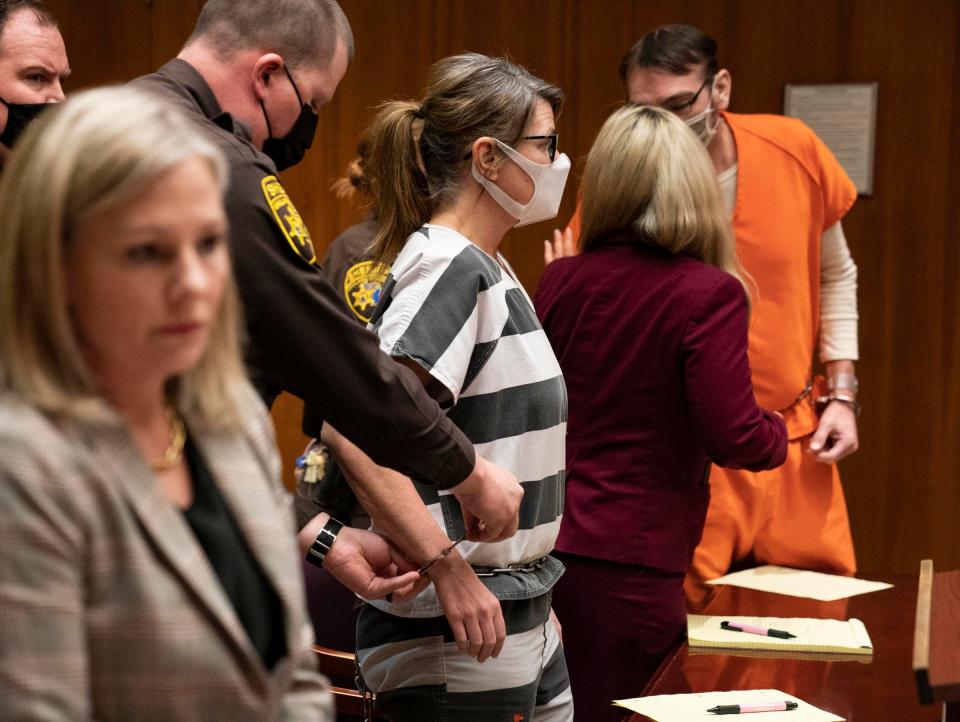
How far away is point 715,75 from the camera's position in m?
2.97

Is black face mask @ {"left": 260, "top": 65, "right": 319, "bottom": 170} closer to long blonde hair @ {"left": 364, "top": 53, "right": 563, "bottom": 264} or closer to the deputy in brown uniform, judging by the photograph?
the deputy in brown uniform

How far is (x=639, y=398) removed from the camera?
217 centimetres

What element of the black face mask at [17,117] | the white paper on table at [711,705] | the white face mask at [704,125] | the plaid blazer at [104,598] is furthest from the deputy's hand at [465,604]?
the white face mask at [704,125]

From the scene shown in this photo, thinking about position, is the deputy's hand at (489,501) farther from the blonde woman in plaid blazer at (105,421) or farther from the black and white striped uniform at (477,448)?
the blonde woman in plaid blazer at (105,421)

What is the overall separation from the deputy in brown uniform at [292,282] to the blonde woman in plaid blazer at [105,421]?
0.42m

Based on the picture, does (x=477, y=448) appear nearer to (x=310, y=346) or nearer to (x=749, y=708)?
(x=310, y=346)

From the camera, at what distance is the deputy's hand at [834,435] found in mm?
2732

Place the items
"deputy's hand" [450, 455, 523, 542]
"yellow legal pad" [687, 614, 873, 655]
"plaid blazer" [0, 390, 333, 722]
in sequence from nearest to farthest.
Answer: "plaid blazer" [0, 390, 333, 722] < "deputy's hand" [450, 455, 523, 542] < "yellow legal pad" [687, 614, 873, 655]

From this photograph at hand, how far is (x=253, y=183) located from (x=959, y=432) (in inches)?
128

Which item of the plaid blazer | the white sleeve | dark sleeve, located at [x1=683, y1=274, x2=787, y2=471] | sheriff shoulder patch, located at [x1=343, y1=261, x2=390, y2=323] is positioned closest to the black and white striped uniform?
dark sleeve, located at [x1=683, y1=274, x2=787, y2=471]

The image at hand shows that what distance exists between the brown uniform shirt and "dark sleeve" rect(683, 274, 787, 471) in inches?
29.4

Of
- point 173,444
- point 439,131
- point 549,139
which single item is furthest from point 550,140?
point 173,444

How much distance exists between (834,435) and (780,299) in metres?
0.35

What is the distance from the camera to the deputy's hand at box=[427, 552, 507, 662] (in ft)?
5.19
